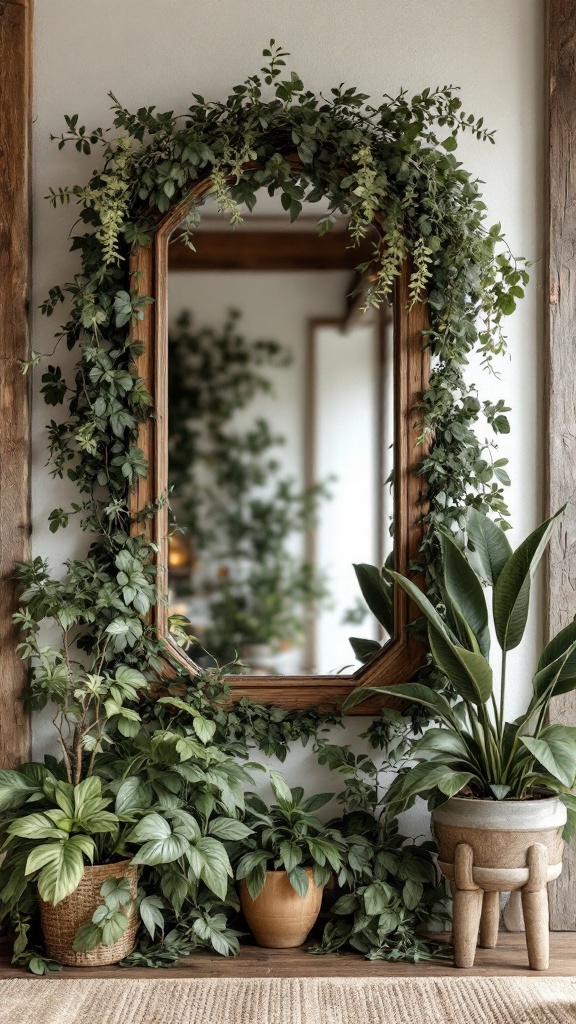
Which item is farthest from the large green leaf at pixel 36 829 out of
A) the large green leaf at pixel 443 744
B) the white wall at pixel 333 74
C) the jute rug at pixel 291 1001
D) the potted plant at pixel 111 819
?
the large green leaf at pixel 443 744

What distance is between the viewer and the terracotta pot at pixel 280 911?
2.72 m

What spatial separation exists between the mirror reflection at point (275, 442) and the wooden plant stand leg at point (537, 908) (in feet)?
2.74

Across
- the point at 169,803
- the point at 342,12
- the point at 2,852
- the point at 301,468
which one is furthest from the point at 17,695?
the point at 342,12

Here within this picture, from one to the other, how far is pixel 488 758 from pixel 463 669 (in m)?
0.28

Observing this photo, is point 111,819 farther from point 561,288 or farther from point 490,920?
point 561,288

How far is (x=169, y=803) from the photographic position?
8.77 feet

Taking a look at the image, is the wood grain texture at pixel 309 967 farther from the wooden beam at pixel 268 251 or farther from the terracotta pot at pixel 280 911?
the wooden beam at pixel 268 251

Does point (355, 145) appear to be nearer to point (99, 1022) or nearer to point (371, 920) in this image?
point (371, 920)

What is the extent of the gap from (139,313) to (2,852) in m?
1.69

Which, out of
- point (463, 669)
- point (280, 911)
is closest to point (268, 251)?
point (463, 669)

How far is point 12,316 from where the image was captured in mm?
3029

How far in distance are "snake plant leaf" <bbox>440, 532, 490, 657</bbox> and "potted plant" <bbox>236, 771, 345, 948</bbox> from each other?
746 mm

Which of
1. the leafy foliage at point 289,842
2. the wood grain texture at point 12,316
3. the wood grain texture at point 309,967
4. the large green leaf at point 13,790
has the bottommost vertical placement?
the wood grain texture at point 309,967

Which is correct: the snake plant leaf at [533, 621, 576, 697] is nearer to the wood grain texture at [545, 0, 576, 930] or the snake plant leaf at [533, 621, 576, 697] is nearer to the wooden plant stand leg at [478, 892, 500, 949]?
the wood grain texture at [545, 0, 576, 930]
